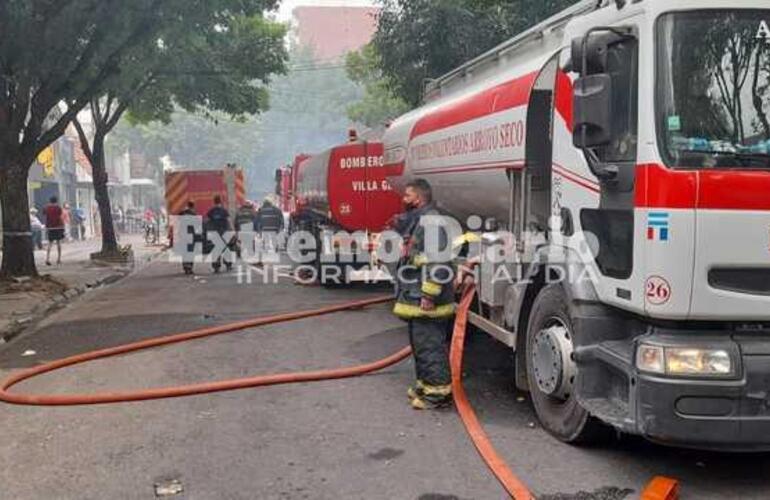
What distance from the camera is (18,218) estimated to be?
1459 centimetres

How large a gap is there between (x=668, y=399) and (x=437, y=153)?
4733 mm

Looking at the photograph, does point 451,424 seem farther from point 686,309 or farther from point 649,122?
point 649,122

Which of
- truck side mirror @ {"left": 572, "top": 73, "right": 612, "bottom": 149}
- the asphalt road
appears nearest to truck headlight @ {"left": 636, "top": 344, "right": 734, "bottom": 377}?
the asphalt road

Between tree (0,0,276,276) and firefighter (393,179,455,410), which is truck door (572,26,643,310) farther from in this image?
tree (0,0,276,276)

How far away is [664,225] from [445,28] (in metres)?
11.2

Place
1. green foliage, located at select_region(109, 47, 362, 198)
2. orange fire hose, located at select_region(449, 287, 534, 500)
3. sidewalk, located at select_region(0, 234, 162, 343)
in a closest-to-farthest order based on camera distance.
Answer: orange fire hose, located at select_region(449, 287, 534, 500) → sidewalk, located at select_region(0, 234, 162, 343) → green foliage, located at select_region(109, 47, 362, 198)

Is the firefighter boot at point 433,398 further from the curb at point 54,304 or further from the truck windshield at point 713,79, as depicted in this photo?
the curb at point 54,304

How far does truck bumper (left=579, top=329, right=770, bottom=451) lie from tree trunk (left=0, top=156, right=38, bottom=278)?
42.3 ft

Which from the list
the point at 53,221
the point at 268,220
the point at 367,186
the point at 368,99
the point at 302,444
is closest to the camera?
the point at 302,444

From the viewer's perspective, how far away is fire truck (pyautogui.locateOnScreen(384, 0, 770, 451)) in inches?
164

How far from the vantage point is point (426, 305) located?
623 centimetres

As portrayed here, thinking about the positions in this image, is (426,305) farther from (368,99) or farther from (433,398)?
(368,99)

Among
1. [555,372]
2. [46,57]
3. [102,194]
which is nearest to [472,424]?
[555,372]

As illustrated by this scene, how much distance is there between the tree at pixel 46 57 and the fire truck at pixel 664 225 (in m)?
9.89
